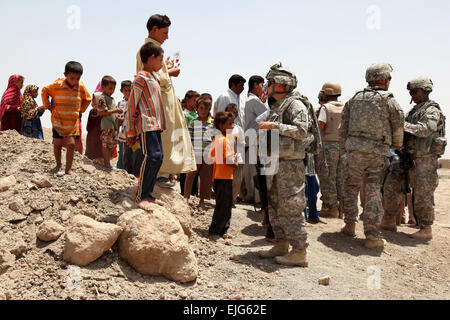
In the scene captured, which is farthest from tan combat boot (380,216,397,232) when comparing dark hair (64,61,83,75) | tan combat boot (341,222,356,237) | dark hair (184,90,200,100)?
dark hair (64,61,83,75)

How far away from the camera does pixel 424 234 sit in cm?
631

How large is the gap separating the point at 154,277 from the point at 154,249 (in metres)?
0.27

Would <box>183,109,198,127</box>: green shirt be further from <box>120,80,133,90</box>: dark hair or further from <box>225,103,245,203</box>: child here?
Result: <box>120,80,133,90</box>: dark hair

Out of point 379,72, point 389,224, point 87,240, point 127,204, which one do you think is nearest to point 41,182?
point 127,204

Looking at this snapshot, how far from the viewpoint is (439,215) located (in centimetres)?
909

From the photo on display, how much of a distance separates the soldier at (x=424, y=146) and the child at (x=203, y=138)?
2.99 meters

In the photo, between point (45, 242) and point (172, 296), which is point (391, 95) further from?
point (45, 242)

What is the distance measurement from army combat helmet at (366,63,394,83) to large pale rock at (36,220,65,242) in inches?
170

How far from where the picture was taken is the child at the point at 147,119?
4.06 m

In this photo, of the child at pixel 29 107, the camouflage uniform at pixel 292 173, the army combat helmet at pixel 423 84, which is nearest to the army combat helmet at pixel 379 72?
the army combat helmet at pixel 423 84

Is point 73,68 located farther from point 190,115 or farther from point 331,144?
point 331,144

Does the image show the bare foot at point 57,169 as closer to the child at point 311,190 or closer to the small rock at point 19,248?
the small rock at point 19,248

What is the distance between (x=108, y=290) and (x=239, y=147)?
9.64 ft

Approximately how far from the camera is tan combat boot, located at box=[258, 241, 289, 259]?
4531 mm
